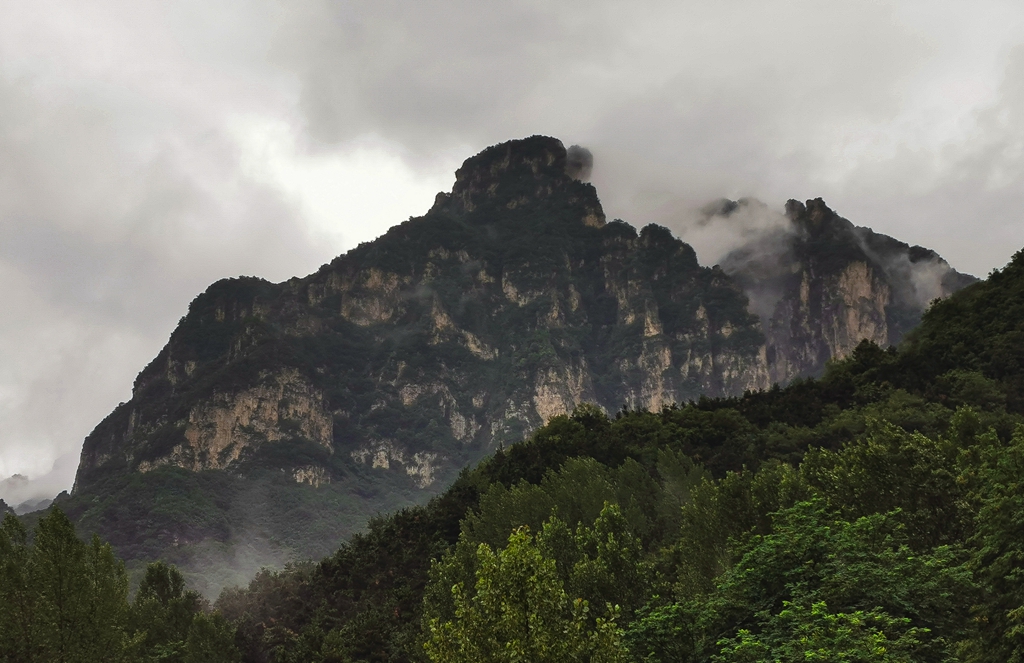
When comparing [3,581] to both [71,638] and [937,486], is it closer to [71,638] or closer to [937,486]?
[71,638]

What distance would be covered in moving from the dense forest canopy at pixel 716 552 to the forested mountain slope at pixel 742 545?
0.10 m

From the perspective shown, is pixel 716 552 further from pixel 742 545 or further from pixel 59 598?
pixel 59 598

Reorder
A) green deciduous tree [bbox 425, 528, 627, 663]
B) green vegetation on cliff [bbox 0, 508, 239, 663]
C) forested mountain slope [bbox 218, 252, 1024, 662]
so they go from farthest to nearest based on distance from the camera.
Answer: green vegetation on cliff [bbox 0, 508, 239, 663], forested mountain slope [bbox 218, 252, 1024, 662], green deciduous tree [bbox 425, 528, 627, 663]

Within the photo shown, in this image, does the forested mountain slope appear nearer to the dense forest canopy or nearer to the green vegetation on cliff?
the dense forest canopy

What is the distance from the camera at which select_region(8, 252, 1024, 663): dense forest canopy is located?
1792 centimetres

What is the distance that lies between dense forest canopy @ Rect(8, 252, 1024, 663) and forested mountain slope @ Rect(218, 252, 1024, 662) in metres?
0.10

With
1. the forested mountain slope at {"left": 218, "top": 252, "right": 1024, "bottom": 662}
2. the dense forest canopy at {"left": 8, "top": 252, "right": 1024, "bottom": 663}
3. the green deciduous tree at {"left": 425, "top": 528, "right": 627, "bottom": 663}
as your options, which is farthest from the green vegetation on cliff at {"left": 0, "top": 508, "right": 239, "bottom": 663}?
the green deciduous tree at {"left": 425, "top": 528, "right": 627, "bottom": 663}

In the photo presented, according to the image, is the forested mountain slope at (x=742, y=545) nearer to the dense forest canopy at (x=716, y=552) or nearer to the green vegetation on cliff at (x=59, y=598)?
Result: the dense forest canopy at (x=716, y=552)

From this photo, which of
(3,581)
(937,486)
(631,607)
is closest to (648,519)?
(631,607)

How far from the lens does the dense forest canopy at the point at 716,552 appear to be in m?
17.9

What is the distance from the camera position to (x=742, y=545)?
28391mm

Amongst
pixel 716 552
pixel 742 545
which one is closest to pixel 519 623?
pixel 742 545

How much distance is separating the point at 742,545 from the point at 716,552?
5.56 meters

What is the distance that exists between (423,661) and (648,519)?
73.8ft
